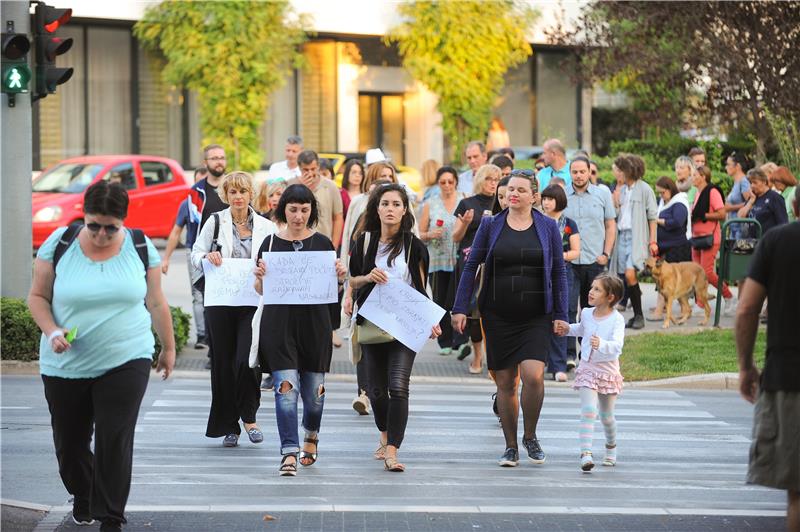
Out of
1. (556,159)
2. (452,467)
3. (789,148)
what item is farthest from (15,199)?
(789,148)

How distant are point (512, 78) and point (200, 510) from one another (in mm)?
37740

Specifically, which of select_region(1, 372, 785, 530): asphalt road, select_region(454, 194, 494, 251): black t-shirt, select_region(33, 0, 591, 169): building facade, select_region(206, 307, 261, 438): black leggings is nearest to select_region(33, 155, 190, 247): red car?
select_region(33, 0, 591, 169): building facade

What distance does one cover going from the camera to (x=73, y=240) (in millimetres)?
7000

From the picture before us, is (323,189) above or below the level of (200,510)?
above

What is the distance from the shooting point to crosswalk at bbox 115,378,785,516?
26.7 feet

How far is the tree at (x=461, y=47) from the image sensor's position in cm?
3809

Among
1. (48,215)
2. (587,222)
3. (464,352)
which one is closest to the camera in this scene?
(587,222)

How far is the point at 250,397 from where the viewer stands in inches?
401

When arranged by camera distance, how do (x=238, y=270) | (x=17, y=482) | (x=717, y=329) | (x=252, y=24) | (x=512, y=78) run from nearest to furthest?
1. (x=17, y=482)
2. (x=238, y=270)
3. (x=717, y=329)
4. (x=252, y=24)
5. (x=512, y=78)

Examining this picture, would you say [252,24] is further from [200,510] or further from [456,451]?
[200,510]

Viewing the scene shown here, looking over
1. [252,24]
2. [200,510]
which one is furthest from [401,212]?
[252,24]

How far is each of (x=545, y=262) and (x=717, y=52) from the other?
823 inches

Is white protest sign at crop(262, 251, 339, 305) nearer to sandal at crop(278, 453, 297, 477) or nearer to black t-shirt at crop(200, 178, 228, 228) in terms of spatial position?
sandal at crop(278, 453, 297, 477)

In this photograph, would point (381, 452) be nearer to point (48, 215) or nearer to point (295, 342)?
point (295, 342)
